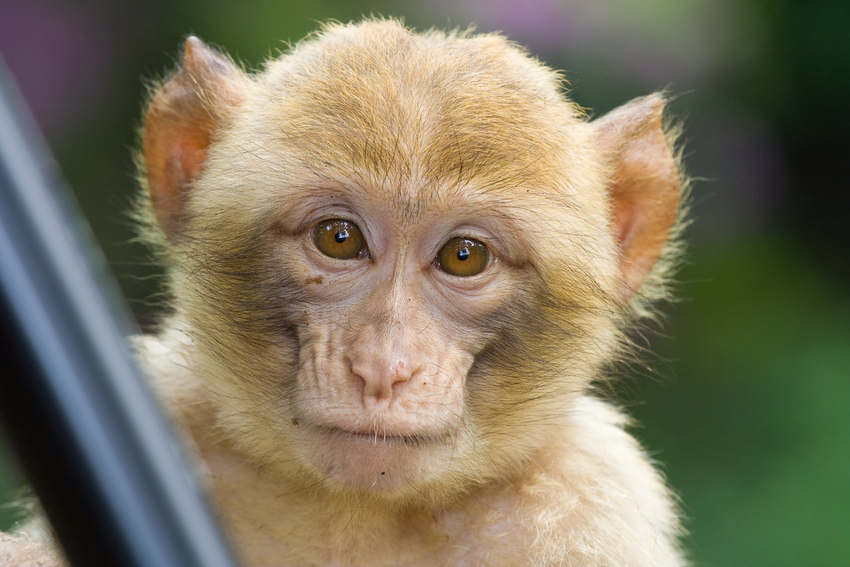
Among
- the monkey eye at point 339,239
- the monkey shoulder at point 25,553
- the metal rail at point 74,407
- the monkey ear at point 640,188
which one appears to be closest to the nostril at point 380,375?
the monkey eye at point 339,239

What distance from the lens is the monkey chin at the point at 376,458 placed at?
61.9 inches

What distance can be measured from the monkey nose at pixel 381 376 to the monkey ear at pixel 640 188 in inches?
32.2

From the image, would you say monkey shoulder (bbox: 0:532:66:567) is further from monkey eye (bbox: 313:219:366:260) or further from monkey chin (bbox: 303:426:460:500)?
monkey eye (bbox: 313:219:366:260)

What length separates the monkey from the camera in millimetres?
1636

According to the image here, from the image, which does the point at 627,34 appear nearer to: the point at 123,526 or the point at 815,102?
the point at 815,102

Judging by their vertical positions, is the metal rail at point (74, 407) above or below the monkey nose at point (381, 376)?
above

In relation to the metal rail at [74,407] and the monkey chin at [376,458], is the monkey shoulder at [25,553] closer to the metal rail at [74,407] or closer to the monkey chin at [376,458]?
the monkey chin at [376,458]

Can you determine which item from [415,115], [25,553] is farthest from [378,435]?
[25,553]

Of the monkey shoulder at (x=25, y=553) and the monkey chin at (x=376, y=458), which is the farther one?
the monkey shoulder at (x=25, y=553)

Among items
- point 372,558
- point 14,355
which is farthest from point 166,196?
point 14,355

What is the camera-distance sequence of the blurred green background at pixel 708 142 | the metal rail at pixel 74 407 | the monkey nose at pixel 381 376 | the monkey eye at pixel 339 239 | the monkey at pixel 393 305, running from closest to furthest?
the metal rail at pixel 74 407
the monkey nose at pixel 381 376
the monkey at pixel 393 305
the monkey eye at pixel 339 239
the blurred green background at pixel 708 142

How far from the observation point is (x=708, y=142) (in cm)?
483

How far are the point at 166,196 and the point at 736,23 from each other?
3.61m

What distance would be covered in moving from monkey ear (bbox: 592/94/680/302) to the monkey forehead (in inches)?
7.3
